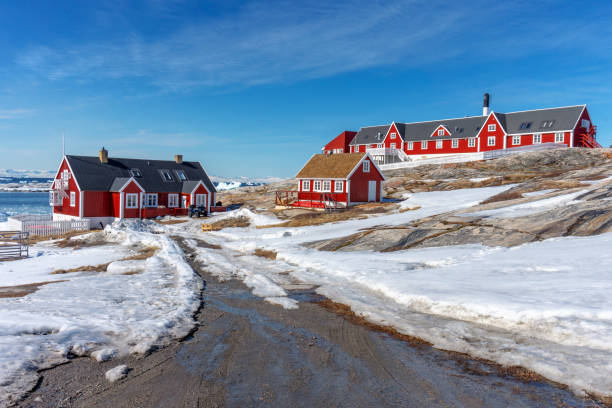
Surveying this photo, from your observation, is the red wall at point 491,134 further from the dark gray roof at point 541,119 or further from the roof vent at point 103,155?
the roof vent at point 103,155

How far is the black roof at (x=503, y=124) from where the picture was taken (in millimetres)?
59750

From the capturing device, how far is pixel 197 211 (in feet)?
156

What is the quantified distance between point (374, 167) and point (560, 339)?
3760 centimetres

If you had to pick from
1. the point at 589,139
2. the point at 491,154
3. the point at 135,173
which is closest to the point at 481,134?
the point at 491,154

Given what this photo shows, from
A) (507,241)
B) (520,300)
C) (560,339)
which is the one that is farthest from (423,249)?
(560,339)

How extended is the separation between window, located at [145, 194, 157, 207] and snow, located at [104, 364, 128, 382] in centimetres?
4340

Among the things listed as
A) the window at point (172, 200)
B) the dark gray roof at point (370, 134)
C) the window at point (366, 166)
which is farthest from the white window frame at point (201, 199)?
the dark gray roof at point (370, 134)

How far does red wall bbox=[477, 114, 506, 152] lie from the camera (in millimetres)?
63906

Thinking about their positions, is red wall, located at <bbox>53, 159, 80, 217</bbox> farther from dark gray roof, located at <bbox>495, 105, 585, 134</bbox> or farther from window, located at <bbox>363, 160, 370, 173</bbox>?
→ dark gray roof, located at <bbox>495, 105, 585, 134</bbox>

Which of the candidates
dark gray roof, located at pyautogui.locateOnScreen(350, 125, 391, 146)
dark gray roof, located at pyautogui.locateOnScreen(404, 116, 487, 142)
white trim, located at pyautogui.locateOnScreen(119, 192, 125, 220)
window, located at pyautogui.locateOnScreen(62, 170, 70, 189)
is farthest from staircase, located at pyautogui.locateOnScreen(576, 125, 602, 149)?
window, located at pyautogui.locateOnScreen(62, 170, 70, 189)

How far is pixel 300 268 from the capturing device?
1761cm

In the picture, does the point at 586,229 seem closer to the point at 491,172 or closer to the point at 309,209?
the point at 309,209

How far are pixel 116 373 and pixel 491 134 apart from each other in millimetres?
67761

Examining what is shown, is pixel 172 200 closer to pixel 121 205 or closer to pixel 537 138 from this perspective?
pixel 121 205
